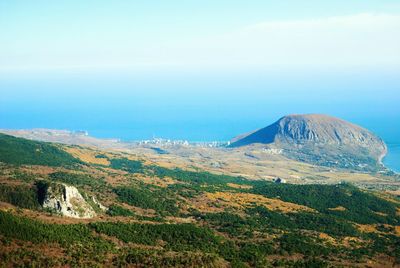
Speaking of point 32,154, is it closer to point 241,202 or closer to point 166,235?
point 241,202

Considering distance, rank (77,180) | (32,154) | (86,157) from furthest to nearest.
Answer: (86,157) → (32,154) → (77,180)

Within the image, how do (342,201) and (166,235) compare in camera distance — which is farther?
(342,201)

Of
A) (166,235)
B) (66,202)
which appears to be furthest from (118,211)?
(166,235)

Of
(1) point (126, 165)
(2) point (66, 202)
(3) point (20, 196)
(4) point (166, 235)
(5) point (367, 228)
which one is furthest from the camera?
(1) point (126, 165)

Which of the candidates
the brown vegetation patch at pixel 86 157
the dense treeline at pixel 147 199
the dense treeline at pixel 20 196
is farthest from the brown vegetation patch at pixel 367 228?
the brown vegetation patch at pixel 86 157

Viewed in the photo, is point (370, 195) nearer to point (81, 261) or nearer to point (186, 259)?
point (186, 259)
